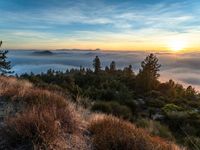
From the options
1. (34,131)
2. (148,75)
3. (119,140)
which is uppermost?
(34,131)

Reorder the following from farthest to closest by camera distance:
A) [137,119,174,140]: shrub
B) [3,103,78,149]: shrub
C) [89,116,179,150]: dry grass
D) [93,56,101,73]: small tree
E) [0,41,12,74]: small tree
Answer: [93,56,101,73]: small tree
[0,41,12,74]: small tree
[137,119,174,140]: shrub
[89,116,179,150]: dry grass
[3,103,78,149]: shrub

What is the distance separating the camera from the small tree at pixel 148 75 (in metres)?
56.3

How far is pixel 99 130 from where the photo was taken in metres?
5.66

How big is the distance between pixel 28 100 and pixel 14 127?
8.70ft

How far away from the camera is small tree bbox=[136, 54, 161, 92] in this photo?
2218 inches

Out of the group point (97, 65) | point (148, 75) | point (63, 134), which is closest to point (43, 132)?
point (63, 134)

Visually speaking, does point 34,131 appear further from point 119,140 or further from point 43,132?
point 119,140

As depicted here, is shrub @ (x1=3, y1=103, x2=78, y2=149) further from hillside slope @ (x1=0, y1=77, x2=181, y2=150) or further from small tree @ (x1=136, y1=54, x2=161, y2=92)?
small tree @ (x1=136, y1=54, x2=161, y2=92)

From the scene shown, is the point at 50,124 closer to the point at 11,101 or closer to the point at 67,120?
the point at 67,120

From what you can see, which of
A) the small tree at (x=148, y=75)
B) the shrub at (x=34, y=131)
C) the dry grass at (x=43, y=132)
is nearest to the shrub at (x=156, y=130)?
the dry grass at (x=43, y=132)

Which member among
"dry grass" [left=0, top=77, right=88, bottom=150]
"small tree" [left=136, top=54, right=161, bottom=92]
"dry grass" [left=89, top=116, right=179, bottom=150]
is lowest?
"small tree" [left=136, top=54, right=161, bottom=92]

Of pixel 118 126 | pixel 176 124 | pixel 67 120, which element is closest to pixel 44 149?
pixel 67 120

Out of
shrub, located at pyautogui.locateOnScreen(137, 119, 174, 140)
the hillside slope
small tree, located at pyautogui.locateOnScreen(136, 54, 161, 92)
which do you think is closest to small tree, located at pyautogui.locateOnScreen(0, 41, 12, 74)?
small tree, located at pyautogui.locateOnScreen(136, 54, 161, 92)

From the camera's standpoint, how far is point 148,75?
2254 inches
